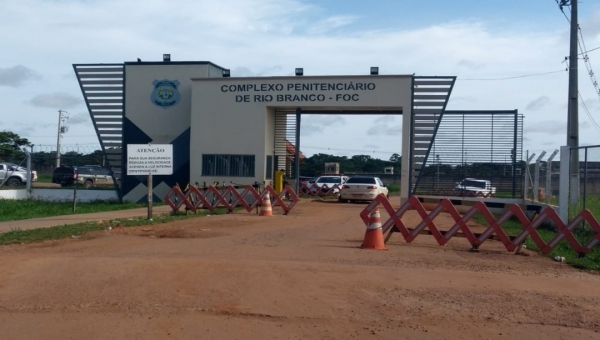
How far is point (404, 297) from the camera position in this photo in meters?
8.80

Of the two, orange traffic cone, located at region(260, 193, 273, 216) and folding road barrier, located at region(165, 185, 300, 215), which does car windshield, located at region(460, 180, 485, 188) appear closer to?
folding road barrier, located at region(165, 185, 300, 215)

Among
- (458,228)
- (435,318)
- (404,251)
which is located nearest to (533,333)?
(435,318)

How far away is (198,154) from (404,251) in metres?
19.2

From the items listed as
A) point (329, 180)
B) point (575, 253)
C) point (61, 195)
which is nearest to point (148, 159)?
point (575, 253)

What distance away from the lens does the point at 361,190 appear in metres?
33.2

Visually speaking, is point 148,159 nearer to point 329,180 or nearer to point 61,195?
point 61,195

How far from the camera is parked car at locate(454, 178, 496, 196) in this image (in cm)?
2930

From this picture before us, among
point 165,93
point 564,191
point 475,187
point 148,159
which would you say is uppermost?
point 165,93

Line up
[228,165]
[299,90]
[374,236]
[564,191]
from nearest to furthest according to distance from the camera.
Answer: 1. [374,236]
2. [564,191]
3. [299,90]
4. [228,165]

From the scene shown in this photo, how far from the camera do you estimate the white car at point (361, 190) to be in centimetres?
3300

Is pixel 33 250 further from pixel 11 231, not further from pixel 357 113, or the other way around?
pixel 357 113

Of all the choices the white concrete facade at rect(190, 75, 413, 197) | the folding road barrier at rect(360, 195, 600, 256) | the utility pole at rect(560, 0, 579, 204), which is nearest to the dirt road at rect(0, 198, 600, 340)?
the folding road barrier at rect(360, 195, 600, 256)

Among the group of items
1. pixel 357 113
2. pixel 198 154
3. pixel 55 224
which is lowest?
pixel 55 224

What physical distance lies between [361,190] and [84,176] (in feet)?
54.8
